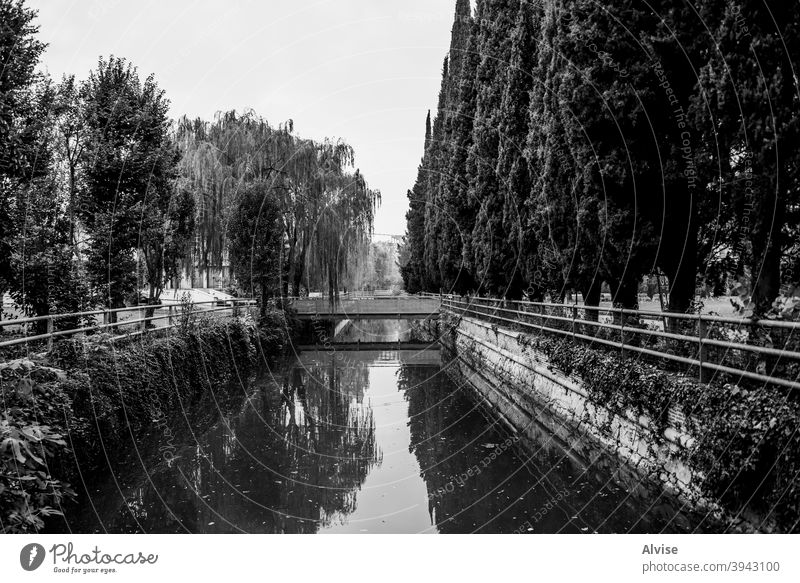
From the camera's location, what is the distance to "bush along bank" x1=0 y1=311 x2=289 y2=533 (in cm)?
426

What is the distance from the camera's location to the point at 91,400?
23.0 feet

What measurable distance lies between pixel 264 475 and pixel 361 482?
3.94ft

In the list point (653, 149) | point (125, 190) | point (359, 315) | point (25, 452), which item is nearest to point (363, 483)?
point (25, 452)

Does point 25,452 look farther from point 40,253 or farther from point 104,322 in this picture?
point 40,253

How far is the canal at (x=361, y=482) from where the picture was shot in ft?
18.6

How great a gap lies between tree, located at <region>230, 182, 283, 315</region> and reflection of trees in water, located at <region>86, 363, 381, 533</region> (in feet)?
30.1

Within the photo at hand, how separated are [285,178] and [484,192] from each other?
809 centimetres

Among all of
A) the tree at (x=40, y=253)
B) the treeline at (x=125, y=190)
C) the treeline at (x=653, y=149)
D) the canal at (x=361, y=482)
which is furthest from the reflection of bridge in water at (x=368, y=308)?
the tree at (x=40, y=253)

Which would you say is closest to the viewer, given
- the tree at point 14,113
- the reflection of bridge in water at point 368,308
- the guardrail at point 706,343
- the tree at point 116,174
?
the guardrail at point 706,343

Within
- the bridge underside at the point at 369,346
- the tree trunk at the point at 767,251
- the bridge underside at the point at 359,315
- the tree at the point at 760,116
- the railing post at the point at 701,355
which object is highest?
the tree at the point at 760,116

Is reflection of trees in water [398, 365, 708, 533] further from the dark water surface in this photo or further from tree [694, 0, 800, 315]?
tree [694, 0, 800, 315]

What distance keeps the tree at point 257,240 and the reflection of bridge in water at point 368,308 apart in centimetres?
570

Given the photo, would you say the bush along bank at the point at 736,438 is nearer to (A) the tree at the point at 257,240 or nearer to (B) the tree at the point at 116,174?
(B) the tree at the point at 116,174
